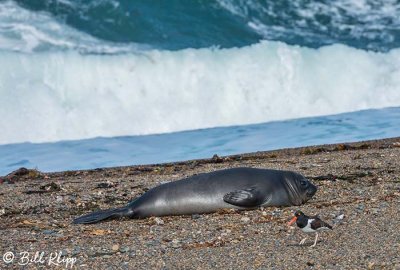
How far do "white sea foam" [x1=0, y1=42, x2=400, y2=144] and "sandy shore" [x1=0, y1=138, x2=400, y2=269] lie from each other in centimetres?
418

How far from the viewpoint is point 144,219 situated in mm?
7027

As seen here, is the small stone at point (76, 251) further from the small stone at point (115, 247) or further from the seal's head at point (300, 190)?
the seal's head at point (300, 190)

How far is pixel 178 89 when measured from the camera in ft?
49.4

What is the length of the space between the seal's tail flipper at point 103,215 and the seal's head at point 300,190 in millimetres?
1279

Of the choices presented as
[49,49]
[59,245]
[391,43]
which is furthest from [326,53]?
[59,245]

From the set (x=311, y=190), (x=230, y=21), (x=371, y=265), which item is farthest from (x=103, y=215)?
(x=230, y=21)

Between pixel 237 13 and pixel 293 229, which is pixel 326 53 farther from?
pixel 293 229

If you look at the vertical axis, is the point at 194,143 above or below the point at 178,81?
below

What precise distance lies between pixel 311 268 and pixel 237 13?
14.0 m

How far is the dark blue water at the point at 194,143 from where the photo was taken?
11.2m

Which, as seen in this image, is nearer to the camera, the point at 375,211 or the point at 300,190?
the point at 375,211

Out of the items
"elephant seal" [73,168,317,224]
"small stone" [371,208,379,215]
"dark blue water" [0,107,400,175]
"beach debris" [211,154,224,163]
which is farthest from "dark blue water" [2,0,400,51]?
"small stone" [371,208,379,215]

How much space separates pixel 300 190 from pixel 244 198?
1.56 feet

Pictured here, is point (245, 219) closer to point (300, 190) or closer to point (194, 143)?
point (300, 190)
